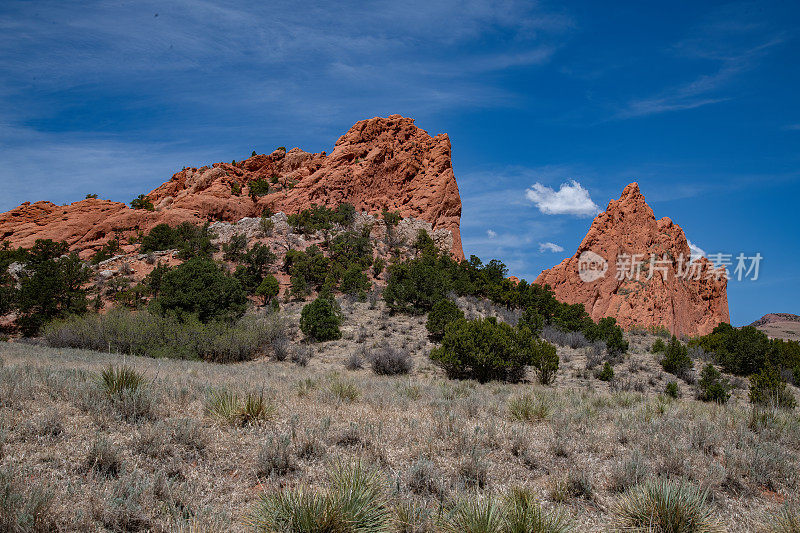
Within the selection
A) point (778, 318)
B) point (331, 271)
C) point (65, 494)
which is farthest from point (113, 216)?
point (778, 318)

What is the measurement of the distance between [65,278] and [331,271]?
788 inches

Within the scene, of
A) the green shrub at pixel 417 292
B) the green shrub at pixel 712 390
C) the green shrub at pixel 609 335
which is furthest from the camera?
the green shrub at pixel 417 292

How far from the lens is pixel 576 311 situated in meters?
28.0

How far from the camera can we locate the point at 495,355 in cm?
1535

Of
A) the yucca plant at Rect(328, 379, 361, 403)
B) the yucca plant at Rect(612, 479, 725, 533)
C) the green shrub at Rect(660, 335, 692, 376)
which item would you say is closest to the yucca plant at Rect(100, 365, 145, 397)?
the yucca plant at Rect(328, 379, 361, 403)

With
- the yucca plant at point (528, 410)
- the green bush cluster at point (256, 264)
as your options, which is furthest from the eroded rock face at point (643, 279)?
the yucca plant at point (528, 410)

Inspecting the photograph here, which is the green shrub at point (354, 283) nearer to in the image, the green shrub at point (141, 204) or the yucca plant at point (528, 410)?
the yucca plant at point (528, 410)

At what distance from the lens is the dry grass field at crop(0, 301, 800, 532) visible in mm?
3725

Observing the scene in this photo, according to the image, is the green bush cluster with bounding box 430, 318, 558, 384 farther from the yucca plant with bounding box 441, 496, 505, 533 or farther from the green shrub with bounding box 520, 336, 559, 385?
the yucca plant with bounding box 441, 496, 505, 533

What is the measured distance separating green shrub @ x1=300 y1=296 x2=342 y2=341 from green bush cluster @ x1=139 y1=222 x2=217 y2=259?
2044 centimetres

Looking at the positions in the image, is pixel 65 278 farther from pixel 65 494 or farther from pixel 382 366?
pixel 65 494

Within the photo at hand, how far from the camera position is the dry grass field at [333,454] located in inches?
147

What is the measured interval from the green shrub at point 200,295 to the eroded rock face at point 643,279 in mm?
34439

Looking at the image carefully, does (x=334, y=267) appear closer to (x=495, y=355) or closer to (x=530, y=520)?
(x=495, y=355)
